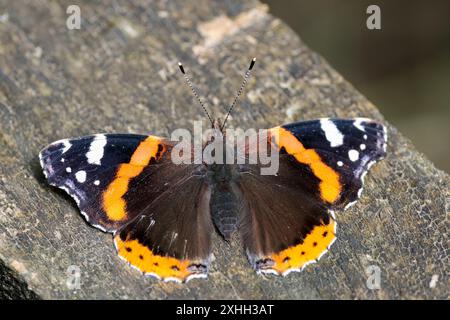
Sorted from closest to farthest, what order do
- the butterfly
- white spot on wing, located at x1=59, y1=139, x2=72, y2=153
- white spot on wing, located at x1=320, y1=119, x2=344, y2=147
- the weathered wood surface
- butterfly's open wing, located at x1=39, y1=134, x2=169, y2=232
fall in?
the weathered wood surface
the butterfly
butterfly's open wing, located at x1=39, y1=134, x2=169, y2=232
white spot on wing, located at x1=59, y1=139, x2=72, y2=153
white spot on wing, located at x1=320, y1=119, x2=344, y2=147

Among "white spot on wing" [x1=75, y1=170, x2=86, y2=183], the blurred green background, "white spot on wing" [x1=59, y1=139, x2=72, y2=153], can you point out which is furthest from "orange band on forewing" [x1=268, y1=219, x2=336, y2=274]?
the blurred green background

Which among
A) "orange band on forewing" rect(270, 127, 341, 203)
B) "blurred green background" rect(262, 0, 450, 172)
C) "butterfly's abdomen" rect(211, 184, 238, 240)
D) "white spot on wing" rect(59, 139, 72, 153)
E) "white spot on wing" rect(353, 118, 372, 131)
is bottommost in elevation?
"blurred green background" rect(262, 0, 450, 172)

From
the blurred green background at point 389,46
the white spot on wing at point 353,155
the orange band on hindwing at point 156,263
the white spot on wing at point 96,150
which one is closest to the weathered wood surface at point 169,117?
the orange band on hindwing at point 156,263

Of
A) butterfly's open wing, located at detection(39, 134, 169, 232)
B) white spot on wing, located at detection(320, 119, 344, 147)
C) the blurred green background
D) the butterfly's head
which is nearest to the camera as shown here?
butterfly's open wing, located at detection(39, 134, 169, 232)

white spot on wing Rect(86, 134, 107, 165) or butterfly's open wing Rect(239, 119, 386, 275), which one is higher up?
white spot on wing Rect(86, 134, 107, 165)

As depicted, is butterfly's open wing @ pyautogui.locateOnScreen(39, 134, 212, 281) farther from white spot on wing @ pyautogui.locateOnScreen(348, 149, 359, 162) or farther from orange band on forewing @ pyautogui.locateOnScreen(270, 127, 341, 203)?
white spot on wing @ pyautogui.locateOnScreen(348, 149, 359, 162)

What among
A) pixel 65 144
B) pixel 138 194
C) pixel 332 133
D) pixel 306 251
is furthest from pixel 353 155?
pixel 65 144

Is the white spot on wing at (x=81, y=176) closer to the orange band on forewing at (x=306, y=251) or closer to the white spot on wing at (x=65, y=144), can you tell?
the white spot on wing at (x=65, y=144)
